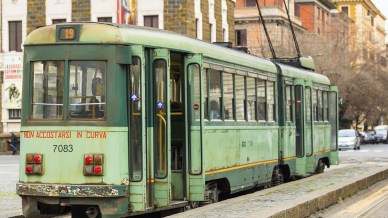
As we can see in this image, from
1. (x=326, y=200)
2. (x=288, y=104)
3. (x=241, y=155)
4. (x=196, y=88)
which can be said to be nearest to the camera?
(x=196, y=88)

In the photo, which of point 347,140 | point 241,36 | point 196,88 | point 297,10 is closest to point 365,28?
point 297,10

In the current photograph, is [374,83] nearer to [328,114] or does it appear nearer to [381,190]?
[328,114]

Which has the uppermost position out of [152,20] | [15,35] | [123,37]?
[152,20]

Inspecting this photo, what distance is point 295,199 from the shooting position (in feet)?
47.0

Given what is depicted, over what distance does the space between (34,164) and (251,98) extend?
641cm

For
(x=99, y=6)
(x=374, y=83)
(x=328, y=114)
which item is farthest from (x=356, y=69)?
(x=328, y=114)

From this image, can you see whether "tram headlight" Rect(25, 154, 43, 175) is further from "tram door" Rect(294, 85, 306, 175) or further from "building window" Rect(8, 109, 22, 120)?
"building window" Rect(8, 109, 22, 120)

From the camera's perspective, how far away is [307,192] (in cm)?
1602

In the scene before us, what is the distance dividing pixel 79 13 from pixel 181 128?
135ft

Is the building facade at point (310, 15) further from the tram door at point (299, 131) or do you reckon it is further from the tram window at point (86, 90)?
the tram window at point (86, 90)

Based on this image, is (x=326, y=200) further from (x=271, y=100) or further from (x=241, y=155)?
(x=271, y=100)

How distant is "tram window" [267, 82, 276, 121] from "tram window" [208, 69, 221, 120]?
155 inches

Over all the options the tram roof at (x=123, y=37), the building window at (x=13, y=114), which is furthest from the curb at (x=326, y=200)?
the building window at (x=13, y=114)

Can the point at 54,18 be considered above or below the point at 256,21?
below
